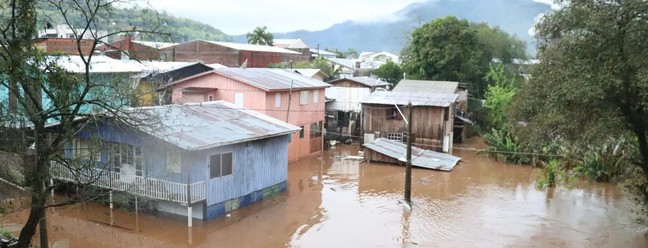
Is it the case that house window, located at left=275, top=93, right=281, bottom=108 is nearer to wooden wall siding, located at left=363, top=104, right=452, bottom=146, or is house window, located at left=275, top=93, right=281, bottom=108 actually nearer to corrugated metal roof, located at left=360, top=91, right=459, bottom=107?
corrugated metal roof, located at left=360, top=91, right=459, bottom=107

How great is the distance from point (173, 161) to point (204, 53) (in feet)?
130

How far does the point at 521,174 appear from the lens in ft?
92.9

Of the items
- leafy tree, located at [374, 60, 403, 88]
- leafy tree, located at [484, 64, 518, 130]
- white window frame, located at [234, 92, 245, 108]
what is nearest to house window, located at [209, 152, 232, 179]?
white window frame, located at [234, 92, 245, 108]

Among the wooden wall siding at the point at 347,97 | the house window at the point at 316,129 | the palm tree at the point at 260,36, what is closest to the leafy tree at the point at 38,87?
the house window at the point at 316,129

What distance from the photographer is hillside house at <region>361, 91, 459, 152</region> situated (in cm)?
3259

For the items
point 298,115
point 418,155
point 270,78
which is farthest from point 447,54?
point 270,78

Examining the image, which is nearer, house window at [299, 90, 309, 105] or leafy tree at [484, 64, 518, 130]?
house window at [299, 90, 309, 105]

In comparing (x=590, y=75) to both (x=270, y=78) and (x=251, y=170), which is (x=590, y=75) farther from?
(x=270, y=78)

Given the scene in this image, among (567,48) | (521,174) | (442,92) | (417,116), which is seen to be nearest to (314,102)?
(417,116)

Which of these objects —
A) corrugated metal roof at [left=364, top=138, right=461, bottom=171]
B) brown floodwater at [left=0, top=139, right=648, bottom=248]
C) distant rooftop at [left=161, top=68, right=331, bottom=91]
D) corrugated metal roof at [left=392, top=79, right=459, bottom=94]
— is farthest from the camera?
corrugated metal roof at [left=392, top=79, right=459, bottom=94]

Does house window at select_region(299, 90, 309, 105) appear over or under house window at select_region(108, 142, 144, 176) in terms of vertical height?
over

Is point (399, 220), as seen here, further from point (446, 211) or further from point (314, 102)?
point (314, 102)

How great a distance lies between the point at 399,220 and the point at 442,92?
19.3 meters

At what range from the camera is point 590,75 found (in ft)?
42.6
